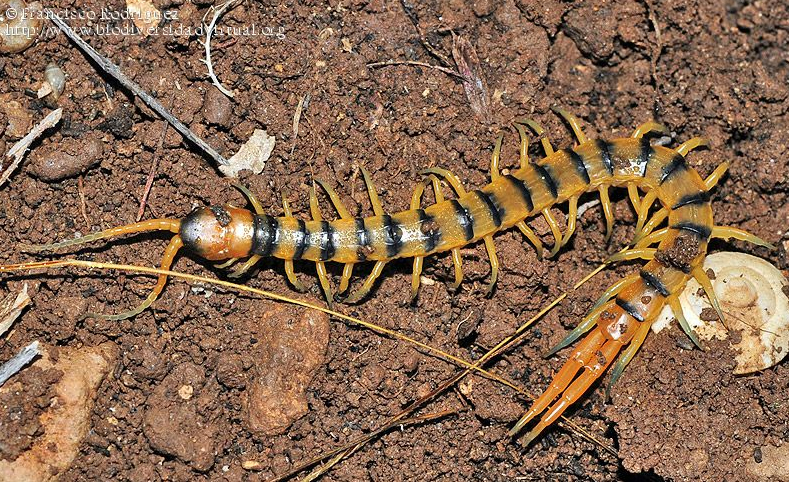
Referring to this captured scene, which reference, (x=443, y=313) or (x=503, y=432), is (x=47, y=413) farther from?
(x=503, y=432)

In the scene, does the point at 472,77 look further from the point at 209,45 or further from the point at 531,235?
the point at 209,45

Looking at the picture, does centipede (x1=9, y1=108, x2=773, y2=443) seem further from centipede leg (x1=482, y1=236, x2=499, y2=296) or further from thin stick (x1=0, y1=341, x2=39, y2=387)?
thin stick (x1=0, y1=341, x2=39, y2=387)

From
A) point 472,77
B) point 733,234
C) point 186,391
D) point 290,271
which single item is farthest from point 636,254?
point 186,391

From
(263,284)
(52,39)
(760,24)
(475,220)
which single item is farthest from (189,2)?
(760,24)

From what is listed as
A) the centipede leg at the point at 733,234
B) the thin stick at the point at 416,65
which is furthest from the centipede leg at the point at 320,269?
the centipede leg at the point at 733,234

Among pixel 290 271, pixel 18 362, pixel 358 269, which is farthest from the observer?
pixel 358 269

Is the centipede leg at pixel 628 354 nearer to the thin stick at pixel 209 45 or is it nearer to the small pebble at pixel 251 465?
the small pebble at pixel 251 465
